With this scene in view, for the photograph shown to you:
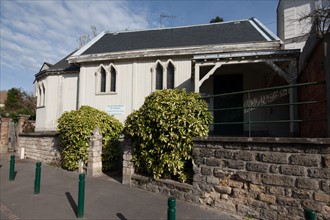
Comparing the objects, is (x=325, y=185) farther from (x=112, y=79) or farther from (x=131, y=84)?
(x=112, y=79)

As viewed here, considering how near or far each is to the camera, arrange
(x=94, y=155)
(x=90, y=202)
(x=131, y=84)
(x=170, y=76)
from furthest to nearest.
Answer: (x=131, y=84) < (x=170, y=76) < (x=94, y=155) < (x=90, y=202)

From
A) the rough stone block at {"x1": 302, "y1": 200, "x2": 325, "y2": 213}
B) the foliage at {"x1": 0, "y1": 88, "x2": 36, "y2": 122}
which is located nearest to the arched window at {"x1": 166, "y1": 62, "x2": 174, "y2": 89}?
the rough stone block at {"x1": 302, "y1": 200, "x2": 325, "y2": 213}

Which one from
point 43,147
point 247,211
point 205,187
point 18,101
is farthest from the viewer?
point 18,101

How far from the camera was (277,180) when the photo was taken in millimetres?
4863

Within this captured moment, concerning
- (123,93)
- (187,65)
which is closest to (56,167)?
(123,93)

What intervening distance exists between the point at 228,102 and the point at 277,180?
787 cm

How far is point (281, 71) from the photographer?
30.0 feet

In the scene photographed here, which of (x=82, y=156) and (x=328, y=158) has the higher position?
(x=328, y=158)

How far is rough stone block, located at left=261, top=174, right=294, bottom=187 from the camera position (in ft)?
15.4

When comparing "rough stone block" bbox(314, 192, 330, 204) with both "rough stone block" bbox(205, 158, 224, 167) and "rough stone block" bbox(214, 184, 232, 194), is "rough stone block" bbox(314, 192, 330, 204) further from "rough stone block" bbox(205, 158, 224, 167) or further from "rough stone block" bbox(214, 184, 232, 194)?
"rough stone block" bbox(205, 158, 224, 167)

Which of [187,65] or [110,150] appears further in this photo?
[187,65]

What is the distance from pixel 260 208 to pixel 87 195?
4.52m

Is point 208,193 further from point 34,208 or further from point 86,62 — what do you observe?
point 86,62

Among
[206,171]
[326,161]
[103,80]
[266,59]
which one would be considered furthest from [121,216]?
[103,80]
